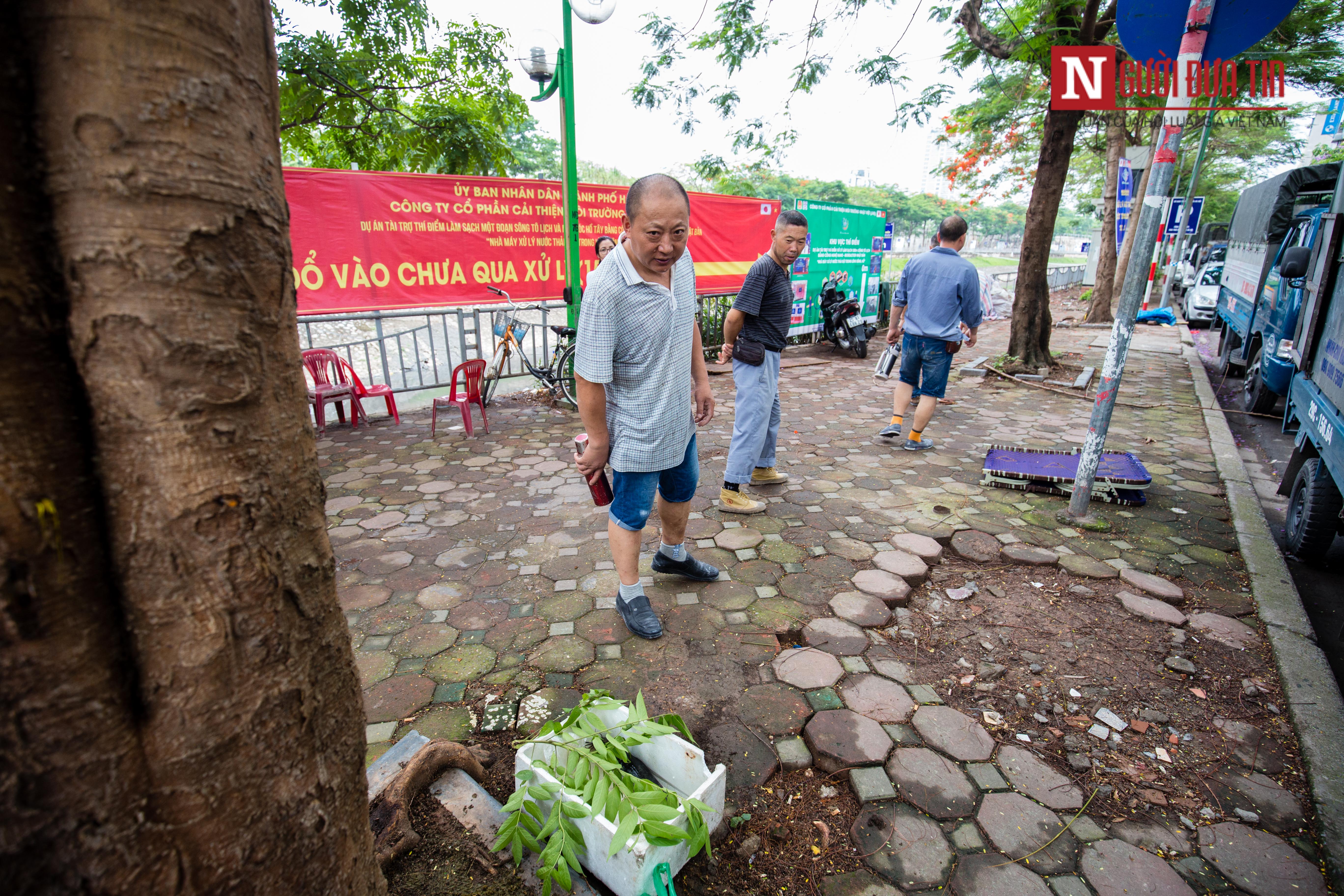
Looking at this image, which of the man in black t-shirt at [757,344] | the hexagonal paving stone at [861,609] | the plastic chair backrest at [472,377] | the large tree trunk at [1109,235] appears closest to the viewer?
the hexagonal paving stone at [861,609]

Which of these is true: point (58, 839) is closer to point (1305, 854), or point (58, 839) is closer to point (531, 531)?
point (1305, 854)

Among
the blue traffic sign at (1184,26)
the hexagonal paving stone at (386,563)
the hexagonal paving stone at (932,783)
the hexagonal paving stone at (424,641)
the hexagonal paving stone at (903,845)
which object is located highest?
the blue traffic sign at (1184,26)

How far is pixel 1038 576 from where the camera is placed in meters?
3.41

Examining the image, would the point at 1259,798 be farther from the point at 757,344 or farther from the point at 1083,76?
the point at 1083,76

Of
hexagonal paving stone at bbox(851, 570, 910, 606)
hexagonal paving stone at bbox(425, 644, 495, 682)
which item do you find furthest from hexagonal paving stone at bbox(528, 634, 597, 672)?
hexagonal paving stone at bbox(851, 570, 910, 606)

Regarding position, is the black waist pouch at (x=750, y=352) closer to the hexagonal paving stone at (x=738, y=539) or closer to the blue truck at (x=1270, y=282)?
the hexagonal paving stone at (x=738, y=539)

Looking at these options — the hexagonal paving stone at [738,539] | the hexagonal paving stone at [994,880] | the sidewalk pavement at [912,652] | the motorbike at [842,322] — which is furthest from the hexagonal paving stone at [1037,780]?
the motorbike at [842,322]

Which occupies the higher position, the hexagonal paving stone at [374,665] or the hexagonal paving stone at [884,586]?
the hexagonal paving stone at [884,586]

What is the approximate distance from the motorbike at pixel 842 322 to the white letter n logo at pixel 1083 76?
377cm

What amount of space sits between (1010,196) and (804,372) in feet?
77.9

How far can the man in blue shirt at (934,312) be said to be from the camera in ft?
16.3

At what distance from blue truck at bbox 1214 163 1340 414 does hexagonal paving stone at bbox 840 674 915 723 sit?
497 cm

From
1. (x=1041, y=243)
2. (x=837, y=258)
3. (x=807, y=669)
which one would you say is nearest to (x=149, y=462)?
(x=807, y=669)

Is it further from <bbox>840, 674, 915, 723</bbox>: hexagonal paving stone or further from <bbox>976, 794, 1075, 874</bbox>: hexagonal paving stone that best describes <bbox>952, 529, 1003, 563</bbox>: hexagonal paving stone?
<bbox>976, 794, 1075, 874</bbox>: hexagonal paving stone
